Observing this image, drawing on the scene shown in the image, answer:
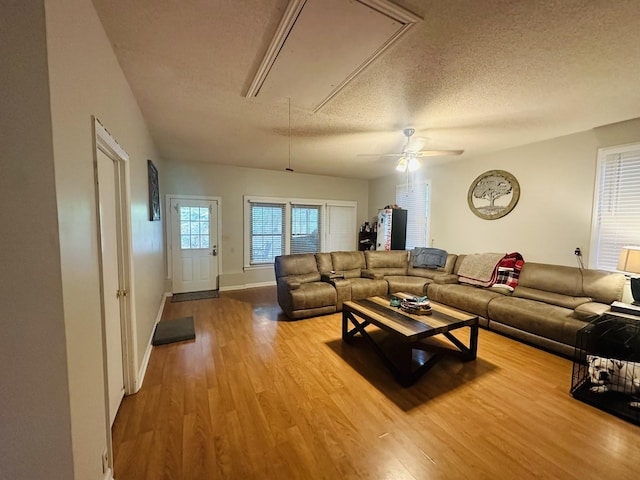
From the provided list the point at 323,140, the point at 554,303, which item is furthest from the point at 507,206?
the point at 323,140

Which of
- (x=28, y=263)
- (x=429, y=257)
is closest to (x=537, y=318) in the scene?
(x=429, y=257)

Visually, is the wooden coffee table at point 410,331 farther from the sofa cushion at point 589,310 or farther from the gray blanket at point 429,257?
the gray blanket at point 429,257

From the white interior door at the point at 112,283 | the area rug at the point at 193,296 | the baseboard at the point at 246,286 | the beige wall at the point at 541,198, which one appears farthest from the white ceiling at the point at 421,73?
the baseboard at the point at 246,286

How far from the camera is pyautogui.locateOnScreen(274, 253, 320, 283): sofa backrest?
4.41m

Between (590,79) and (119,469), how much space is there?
4.27 meters

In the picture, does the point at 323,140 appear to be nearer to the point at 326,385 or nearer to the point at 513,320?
the point at 326,385

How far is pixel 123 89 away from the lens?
6.74 feet

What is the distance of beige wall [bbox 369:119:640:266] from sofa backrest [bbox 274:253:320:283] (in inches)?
107

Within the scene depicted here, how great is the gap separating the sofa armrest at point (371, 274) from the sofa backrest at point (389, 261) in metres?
0.20

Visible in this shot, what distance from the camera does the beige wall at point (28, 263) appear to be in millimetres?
876

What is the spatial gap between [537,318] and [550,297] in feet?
1.85

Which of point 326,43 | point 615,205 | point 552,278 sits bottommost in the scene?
point 552,278

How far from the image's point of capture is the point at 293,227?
621 centimetres

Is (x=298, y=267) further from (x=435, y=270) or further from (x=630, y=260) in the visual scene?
(x=630, y=260)
